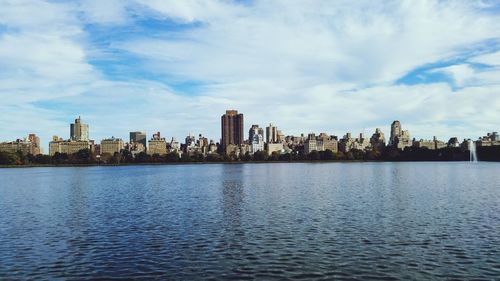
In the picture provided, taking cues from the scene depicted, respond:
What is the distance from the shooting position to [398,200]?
162 ft

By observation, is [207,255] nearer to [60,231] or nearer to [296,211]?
[60,231]

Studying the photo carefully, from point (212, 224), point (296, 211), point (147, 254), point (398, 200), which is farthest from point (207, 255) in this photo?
point (398, 200)

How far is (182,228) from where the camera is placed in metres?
33.9

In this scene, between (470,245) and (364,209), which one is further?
(364,209)

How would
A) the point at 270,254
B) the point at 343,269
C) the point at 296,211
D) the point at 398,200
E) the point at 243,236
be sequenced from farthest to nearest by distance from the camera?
the point at 398,200, the point at 296,211, the point at 243,236, the point at 270,254, the point at 343,269

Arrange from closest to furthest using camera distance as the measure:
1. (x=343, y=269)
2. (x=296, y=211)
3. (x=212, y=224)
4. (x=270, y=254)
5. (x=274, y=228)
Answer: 1. (x=343, y=269)
2. (x=270, y=254)
3. (x=274, y=228)
4. (x=212, y=224)
5. (x=296, y=211)

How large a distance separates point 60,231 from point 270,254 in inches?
654

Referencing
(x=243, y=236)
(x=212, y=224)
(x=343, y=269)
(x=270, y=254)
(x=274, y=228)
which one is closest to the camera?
(x=343, y=269)

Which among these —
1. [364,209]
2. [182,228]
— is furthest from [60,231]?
[364,209]

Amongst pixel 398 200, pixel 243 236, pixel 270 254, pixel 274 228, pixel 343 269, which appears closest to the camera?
pixel 343 269

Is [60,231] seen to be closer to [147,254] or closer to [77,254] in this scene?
[77,254]

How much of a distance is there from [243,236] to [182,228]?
5402mm

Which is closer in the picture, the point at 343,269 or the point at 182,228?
the point at 343,269

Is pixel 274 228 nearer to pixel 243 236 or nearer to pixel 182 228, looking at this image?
pixel 243 236
